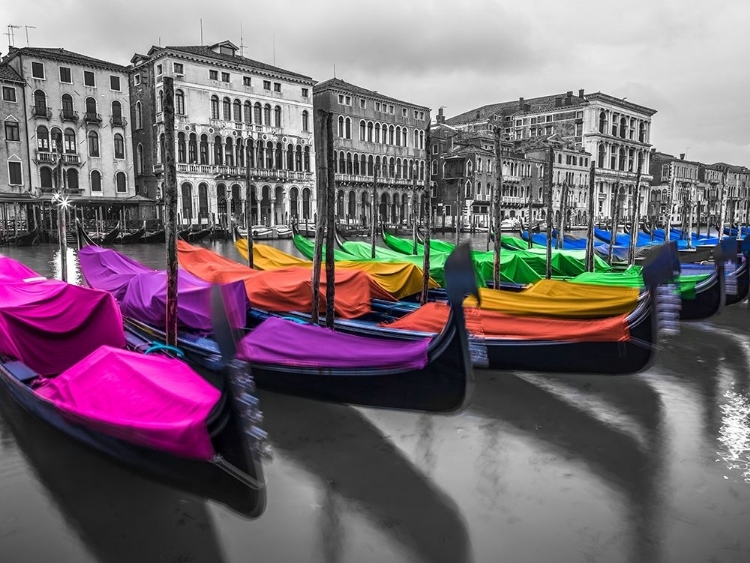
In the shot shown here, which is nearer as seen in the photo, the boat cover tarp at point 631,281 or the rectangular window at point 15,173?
the boat cover tarp at point 631,281

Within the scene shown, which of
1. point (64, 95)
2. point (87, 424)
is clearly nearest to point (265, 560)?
point (87, 424)

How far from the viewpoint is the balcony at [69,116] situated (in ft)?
73.4

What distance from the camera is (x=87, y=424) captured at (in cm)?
305

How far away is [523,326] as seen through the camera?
4.89m

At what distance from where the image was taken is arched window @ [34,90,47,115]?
21906 mm

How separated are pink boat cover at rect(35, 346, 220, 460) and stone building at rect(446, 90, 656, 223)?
41.5 meters

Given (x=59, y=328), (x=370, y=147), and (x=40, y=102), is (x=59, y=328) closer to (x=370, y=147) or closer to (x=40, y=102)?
(x=40, y=102)

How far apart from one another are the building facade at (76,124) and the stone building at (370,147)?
10004 mm

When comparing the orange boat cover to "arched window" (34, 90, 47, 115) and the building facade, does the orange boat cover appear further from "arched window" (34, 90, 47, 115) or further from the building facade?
"arched window" (34, 90, 47, 115)

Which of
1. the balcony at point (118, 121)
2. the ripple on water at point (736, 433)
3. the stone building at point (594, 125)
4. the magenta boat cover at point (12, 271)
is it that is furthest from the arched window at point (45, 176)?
the stone building at point (594, 125)

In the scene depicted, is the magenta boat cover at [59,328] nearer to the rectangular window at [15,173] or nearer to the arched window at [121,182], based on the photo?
the rectangular window at [15,173]

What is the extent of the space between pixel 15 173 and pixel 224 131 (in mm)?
8513

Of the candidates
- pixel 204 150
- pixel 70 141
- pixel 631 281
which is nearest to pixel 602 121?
pixel 204 150

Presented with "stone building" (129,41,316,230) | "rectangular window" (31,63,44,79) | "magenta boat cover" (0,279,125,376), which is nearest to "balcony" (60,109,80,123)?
"rectangular window" (31,63,44,79)
